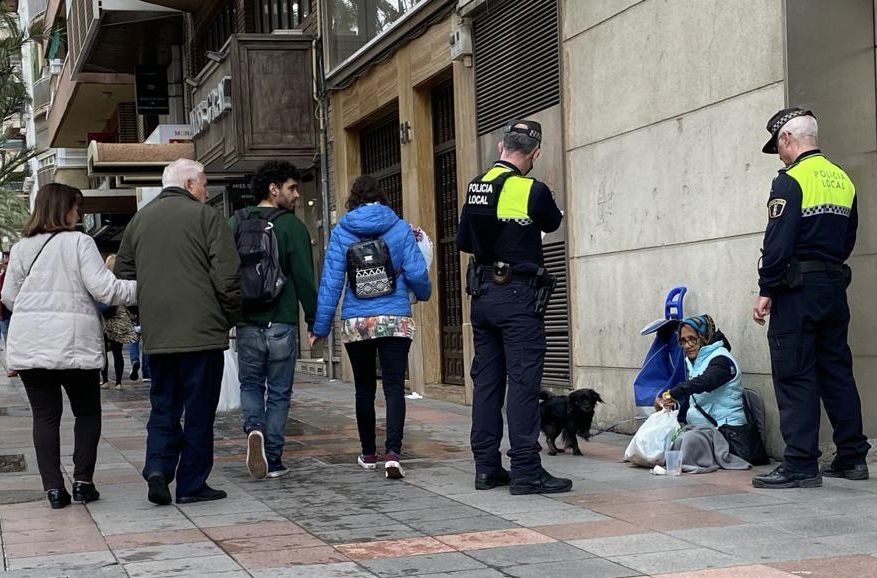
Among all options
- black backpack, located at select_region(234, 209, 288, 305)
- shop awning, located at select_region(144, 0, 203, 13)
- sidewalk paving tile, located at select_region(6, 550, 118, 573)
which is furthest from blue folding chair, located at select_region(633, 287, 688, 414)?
shop awning, located at select_region(144, 0, 203, 13)

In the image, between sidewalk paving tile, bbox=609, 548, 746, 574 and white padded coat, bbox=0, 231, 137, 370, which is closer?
sidewalk paving tile, bbox=609, 548, 746, 574

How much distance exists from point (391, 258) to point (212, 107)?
12429 millimetres

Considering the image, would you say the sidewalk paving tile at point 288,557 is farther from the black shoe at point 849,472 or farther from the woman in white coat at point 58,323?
the black shoe at point 849,472

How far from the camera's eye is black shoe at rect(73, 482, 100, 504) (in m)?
7.26

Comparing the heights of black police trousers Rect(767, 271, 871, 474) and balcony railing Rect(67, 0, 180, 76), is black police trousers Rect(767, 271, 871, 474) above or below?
below

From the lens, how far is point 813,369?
Result: 277 inches

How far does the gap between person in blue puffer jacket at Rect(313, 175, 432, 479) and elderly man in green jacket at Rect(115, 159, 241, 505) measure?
0.99 meters

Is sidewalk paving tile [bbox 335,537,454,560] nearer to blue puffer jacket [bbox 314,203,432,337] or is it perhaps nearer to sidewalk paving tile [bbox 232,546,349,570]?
sidewalk paving tile [bbox 232,546,349,570]

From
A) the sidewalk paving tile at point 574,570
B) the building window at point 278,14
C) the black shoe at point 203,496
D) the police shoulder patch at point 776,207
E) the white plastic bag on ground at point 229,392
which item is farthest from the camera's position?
the building window at point 278,14

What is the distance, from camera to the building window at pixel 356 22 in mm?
15391

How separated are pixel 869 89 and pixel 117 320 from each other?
9.31 m

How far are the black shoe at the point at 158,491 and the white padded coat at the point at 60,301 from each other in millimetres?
690

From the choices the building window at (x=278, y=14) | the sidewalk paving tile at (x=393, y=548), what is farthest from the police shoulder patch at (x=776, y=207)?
the building window at (x=278, y=14)

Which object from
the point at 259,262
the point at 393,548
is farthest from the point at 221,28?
the point at 393,548
